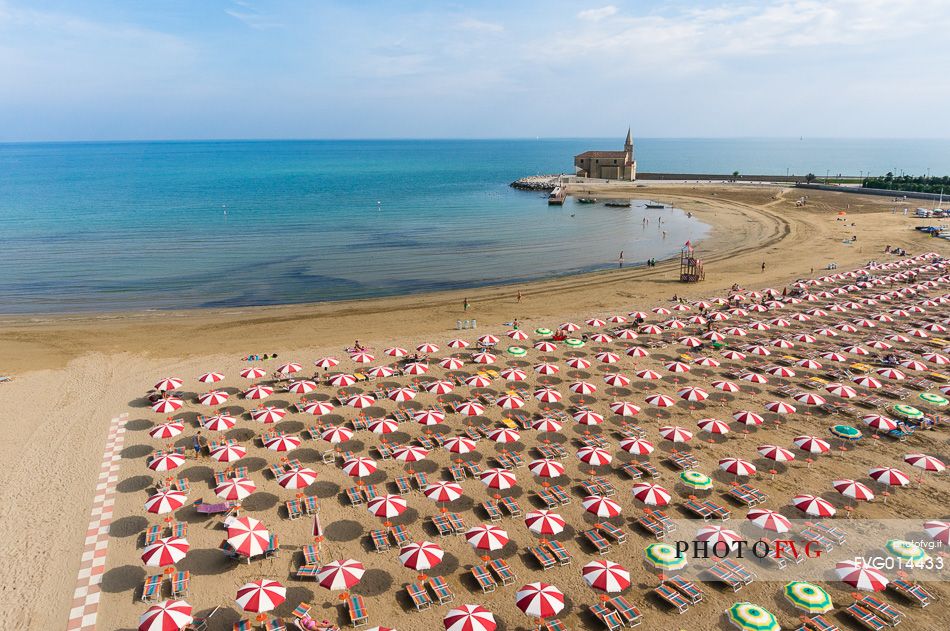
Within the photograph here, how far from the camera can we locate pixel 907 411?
2284cm

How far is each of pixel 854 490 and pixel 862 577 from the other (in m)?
4.59

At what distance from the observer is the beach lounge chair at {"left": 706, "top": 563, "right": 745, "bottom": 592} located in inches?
579

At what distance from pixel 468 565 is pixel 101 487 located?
1424cm

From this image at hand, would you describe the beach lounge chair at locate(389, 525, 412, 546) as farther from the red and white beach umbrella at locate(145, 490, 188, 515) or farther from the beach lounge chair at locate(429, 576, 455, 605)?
the red and white beach umbrella at locate(145, 490, 188, 515)

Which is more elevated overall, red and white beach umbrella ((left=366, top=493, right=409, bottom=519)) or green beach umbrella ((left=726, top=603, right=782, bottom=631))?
red and white beach umbrella ((left=366, top=493, right=409, bottom=519))

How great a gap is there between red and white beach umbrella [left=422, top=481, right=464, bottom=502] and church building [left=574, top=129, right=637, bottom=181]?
14637 cm

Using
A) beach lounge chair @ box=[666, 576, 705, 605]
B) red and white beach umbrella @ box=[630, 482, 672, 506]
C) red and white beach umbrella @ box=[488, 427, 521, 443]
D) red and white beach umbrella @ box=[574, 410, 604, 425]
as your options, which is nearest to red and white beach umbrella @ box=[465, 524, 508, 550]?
beach lounge chair @ box=[666, 576, 705, 605]

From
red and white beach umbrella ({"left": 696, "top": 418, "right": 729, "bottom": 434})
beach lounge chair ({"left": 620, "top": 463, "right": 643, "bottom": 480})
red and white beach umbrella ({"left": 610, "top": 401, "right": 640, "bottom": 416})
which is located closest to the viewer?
beach lounge chair ({"left": 620, "top": 463, "right": 643, "bottom": 480})

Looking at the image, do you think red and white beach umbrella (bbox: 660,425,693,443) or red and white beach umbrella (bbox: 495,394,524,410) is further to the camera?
red and white beach umbrella (bbox: 495,394,524,410)

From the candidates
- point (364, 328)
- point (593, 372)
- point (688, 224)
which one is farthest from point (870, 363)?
point (688, 224)

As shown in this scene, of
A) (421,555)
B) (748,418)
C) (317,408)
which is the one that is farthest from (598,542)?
(317,408)

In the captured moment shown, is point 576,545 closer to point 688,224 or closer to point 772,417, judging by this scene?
point 772,417

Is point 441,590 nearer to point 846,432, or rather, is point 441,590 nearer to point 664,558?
point 664,558

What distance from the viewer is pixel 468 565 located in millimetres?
15672
